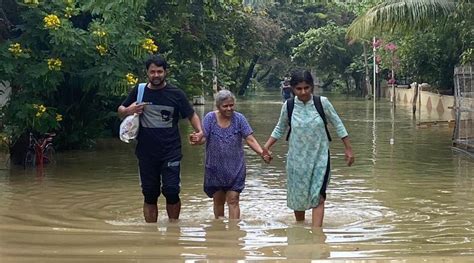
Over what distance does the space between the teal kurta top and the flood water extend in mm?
335

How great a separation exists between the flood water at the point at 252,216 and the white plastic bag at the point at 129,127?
2.96 ft

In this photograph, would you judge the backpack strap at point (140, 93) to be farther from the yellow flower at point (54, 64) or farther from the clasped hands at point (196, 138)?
the yellow flower at point (54, 64)

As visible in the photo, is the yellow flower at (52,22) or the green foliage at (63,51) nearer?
the yellow flower at (52,22)

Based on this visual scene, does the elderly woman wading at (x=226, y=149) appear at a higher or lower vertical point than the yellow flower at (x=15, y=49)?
lower

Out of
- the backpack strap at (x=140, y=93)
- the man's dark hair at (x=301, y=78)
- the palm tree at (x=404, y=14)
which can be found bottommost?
the backpack strap at (x=140, y=93)

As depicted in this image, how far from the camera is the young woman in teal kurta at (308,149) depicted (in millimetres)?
7520

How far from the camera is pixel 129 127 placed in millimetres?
7629

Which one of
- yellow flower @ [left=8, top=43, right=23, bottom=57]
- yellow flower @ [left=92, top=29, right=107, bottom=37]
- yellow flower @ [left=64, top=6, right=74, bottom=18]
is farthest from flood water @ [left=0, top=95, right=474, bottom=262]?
yellow flower @ [left=64, top=6, right=74, bottom=18]

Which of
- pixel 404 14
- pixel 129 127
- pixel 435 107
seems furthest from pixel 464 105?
pixel 435 107

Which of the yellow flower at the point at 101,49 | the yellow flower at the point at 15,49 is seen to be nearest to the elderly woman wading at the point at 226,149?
the yellow flower at the point at 101,49

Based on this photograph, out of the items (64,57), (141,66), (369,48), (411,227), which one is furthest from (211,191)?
(369,48)

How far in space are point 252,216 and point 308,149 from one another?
167 centimetres

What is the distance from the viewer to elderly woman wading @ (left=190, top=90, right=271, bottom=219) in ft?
26.0

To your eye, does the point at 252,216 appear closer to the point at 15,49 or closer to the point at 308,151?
the point at 308,151
